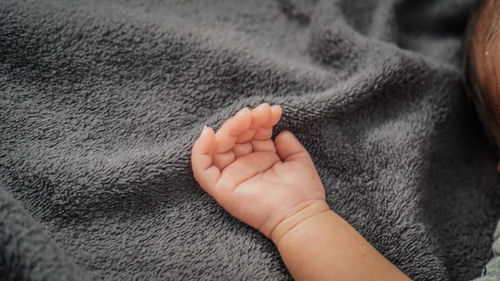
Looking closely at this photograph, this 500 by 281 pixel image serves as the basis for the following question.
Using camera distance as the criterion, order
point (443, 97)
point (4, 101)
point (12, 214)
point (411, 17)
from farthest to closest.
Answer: point (411, 17) < point (443, 97) < point (4, 101) < point (12, 214)

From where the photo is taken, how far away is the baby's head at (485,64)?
1.79 feet

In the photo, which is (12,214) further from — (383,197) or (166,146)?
(383,197)

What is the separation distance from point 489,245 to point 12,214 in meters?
0.70

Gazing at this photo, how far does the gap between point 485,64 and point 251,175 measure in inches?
16.1

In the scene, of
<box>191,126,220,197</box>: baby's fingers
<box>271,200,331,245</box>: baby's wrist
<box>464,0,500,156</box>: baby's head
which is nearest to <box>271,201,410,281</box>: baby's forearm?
<box>271,200,331,245</box>: baby's wrist

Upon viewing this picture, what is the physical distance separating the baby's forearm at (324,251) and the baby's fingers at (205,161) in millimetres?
111

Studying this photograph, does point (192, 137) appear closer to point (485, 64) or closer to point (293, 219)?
point (293, 219)

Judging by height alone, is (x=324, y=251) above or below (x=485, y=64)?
below

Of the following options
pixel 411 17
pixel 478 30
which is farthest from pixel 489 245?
pixel 411 17

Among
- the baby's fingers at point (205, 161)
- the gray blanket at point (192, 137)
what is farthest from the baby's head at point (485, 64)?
the baby's fingers at point (205, 161)

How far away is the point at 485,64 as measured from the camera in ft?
1.85

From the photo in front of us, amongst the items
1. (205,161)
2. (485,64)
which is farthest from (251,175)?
(485,64)

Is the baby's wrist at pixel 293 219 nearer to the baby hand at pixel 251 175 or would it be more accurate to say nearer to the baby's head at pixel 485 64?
the baby hand at pixel 251 175

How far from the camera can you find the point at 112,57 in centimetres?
56
